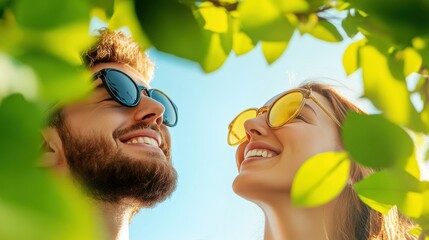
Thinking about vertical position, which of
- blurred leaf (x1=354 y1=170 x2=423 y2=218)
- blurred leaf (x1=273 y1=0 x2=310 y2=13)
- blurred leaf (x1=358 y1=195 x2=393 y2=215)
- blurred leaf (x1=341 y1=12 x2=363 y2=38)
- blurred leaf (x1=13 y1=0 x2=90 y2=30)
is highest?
blurred leaf (x1=13 y1=0 x2=90 y2=30)

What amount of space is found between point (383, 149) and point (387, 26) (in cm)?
11

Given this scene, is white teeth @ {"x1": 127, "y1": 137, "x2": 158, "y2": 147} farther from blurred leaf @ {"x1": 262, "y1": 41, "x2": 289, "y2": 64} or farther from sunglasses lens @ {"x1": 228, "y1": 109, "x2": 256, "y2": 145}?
blurred leaf @ {"x1": 262, "y1": 41, "x2": 289, "y2": 64}

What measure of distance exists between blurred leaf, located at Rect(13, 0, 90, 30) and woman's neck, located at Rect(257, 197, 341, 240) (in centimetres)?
187

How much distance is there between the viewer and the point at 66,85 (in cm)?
29

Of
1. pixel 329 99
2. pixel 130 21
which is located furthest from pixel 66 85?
pixel 329 99

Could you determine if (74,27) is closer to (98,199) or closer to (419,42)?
(419,42)

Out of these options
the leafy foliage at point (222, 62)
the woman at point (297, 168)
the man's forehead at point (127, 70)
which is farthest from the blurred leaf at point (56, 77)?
the man's forehead at point (127, 70)

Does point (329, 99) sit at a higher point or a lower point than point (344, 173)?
lower

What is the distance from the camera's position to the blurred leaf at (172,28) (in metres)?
0.39

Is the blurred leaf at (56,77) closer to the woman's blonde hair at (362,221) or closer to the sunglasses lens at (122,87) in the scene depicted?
the woman's blonde hair at (362,221)

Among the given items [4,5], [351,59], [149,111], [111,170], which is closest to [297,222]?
[111,170]

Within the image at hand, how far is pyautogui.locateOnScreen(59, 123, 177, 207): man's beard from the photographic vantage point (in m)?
2.46

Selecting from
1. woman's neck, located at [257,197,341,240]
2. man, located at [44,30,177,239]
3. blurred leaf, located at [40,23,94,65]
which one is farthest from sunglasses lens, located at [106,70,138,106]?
blurred leaf, located at [40,23,94,65]

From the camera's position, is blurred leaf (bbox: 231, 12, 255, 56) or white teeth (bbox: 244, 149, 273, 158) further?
white teeth (bbox: 244, 149, 273, 158)
